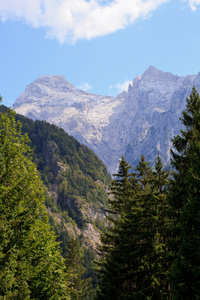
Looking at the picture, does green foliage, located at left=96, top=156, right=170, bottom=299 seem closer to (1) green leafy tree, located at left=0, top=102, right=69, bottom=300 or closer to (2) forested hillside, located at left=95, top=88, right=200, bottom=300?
(2) forested hillside, located at left=95, top=88, right=200, bottom=300

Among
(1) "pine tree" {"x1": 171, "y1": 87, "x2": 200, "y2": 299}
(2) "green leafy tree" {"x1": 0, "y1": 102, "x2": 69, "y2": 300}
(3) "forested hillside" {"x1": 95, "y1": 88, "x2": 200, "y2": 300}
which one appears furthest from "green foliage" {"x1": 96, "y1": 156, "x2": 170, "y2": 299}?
Result: (2) "green leafy tree" {"x1": 0, "y1": 102, "x2": 69, "y2": 300}

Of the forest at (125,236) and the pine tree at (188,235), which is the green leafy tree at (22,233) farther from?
the pine tree at (188,235)

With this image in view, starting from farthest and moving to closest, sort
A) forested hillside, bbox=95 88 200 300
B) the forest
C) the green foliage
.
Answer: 1. the green foliage
2. forested hillside, bbox=95 88 200 300
3. the forest

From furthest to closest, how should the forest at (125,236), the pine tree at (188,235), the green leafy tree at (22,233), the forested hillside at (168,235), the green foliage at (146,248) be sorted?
the green foliage at (146,248) < the forested hillside at (168,235) < the pine tree at (188,235) < the forest at (125,236) < the green leafy tree at (22,233)

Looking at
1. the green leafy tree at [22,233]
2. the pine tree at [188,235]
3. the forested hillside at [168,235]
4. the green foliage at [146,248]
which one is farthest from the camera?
the green foliage at [146,248]

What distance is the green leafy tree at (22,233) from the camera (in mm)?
11547

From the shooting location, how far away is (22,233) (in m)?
12.8

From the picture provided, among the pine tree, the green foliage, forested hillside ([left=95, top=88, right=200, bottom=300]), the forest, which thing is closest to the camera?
the forest

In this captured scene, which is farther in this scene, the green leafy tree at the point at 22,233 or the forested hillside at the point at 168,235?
the forested hillside at the point at 168,235

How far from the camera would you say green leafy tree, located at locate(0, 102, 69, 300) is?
11.5 m

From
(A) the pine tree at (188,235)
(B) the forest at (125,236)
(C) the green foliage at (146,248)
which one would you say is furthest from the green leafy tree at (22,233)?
(C) the green foliage at (146,248)

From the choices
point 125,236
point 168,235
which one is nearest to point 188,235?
point 168,235

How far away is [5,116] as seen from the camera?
14609 millimetres

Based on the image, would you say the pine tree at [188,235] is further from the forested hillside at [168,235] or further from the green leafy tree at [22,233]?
the green leafy tree at [22,233]
